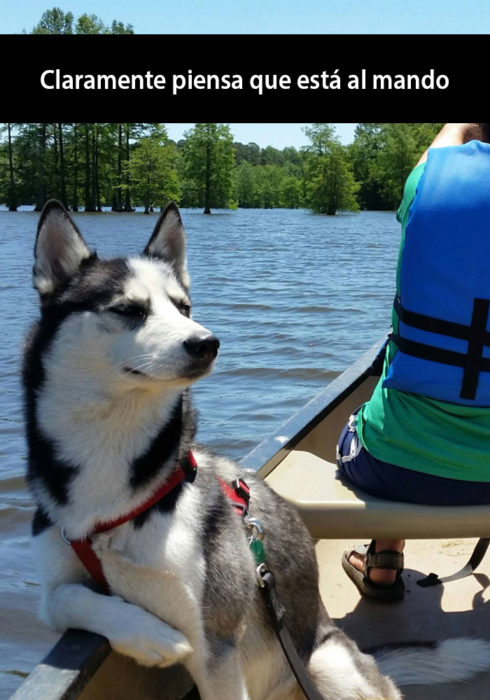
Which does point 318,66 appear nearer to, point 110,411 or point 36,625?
point 36,625

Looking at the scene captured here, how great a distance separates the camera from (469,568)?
3773mm

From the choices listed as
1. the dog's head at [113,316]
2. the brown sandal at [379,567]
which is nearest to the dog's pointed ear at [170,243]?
the dog's head at [113,316]

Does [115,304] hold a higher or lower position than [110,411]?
higher

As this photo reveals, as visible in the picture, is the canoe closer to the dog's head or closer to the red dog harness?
the red dog harness

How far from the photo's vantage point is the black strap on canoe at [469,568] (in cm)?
370

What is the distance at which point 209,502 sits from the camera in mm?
2305

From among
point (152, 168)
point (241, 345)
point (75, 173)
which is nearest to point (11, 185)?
point (75, 173)

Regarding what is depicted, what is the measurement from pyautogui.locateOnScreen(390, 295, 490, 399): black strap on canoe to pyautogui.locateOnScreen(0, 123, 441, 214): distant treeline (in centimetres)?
6816

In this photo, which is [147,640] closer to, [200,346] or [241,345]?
[200,346]

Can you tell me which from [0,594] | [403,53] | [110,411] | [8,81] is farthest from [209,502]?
[8,81]

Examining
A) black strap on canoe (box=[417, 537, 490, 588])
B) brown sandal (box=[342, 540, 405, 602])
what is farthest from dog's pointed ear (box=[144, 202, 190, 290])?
black strap on canoe (box=[417, 537, 490, 588])

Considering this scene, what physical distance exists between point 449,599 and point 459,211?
1.83 meters

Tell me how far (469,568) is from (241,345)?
→ 28.2 feet

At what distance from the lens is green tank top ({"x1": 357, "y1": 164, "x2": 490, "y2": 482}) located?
2881 millimetres
